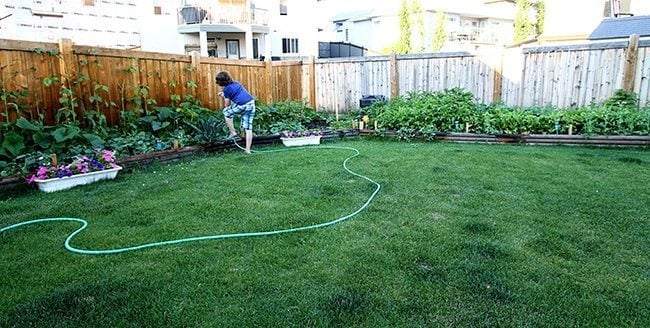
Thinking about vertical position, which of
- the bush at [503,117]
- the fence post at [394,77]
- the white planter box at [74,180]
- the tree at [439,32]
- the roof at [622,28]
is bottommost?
the white planter box at [74,180]

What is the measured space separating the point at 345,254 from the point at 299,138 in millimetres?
4582

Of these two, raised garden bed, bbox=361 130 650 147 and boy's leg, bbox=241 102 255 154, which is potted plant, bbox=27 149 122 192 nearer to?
boy's leg, bbox=241 102 255 154

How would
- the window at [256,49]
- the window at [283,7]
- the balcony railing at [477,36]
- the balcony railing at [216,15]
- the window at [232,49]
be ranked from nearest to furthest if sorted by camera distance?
A: the balcony railing at [216,15], the window at [232,49], the window at [256,49], the window at [283,7], the balcony railing at [477,36]

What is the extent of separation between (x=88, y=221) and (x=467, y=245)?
2.90 meters

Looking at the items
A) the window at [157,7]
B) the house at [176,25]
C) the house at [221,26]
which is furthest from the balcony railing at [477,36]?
the window at [157,7]

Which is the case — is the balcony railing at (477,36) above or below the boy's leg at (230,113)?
above

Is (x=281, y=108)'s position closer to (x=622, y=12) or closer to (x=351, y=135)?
(x=351, y=135)

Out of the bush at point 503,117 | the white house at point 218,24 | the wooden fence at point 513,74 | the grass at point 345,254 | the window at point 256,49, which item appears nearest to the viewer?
the grass at point 345,254

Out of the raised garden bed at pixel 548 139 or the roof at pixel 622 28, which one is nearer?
the raised garden bed at pixel 548 139

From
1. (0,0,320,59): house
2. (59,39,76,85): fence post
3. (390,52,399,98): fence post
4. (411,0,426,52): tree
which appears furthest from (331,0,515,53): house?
(59,39,76,85): fence post

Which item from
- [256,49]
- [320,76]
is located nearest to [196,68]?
[320,76]

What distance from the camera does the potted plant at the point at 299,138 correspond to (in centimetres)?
708

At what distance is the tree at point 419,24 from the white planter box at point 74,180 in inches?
855

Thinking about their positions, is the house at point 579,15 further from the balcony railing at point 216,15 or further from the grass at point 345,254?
the grass at point 345,254
